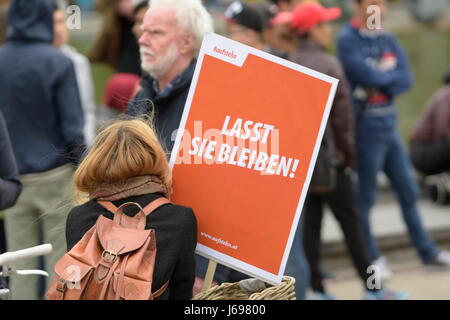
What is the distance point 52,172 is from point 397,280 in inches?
121

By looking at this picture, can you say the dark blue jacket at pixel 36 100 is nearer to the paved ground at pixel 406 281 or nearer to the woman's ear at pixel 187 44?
the woman's ear at pixel 187 44

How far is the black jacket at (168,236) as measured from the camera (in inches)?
132

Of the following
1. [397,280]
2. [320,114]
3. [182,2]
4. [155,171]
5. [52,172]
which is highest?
[182,2]

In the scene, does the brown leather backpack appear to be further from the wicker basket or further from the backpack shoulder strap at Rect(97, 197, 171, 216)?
the wicker basket

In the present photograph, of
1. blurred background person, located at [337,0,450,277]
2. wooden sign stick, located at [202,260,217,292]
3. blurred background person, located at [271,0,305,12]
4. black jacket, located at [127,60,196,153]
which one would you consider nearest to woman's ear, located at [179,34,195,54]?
black jacket, located at [127,60,196,153]

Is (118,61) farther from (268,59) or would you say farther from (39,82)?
(268,59)

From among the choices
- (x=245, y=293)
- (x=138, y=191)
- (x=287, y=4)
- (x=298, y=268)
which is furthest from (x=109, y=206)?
(x=287, y=4)

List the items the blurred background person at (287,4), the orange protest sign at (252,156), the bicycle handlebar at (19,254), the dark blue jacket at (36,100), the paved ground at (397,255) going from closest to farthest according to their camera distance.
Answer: the bicycle handlebar at (19,254), the orange protest sign at (252,156), the dark blue jacket at (36,100), the paved ground at (397,255), the blurred background person at (287,4)

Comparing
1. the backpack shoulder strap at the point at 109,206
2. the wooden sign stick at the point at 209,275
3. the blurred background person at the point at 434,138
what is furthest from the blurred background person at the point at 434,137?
the backpack shoulder strap at the point at 109,206

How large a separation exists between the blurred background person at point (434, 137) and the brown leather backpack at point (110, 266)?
5.24m

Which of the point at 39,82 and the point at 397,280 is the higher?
the point at 39,82

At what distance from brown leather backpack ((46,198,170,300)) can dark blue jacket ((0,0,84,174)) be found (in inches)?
93.7

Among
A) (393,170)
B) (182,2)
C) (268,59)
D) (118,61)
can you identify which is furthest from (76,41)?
(268,59)

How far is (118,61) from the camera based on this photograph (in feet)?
25.3
